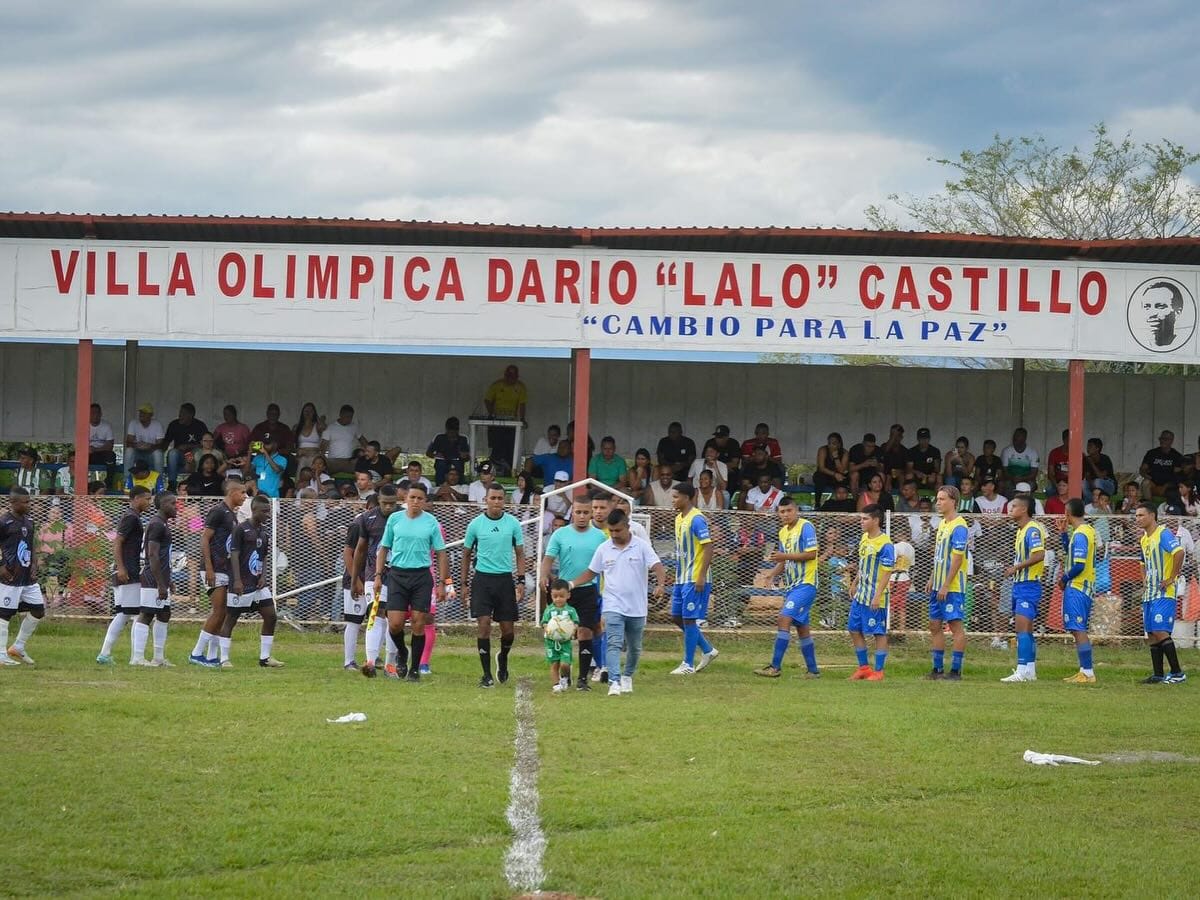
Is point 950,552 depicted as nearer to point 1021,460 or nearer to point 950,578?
point 950,578

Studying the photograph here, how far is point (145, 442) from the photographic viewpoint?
22.8m

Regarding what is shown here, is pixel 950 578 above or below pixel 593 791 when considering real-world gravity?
above

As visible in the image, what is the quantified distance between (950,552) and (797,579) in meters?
1.62

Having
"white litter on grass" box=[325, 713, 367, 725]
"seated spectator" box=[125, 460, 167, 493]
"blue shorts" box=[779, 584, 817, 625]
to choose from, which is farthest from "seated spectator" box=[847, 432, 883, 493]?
"white litter on grass" box=[325, 713, 367, 725]

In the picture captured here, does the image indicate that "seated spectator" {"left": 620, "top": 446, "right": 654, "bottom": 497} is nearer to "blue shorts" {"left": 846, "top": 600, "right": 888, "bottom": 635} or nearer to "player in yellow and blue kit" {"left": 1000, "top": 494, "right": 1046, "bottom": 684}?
"blue shorts" {"left": 846, "top": 600, "right": 888, "bottom": 635}

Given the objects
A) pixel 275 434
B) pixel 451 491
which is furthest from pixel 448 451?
pixel 275 434

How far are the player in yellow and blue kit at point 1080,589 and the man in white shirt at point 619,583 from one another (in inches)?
193

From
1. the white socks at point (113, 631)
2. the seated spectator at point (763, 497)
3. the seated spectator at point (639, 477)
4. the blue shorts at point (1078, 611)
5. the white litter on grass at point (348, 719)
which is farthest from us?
the seated spectator at point (639, 477)

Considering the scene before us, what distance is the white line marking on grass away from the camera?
723cm

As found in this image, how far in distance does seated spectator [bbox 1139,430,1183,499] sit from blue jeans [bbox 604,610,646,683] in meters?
11.4

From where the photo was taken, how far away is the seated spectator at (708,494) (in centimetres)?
2114

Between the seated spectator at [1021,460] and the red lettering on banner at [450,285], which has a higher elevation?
the red lettering on banner at [450,285]

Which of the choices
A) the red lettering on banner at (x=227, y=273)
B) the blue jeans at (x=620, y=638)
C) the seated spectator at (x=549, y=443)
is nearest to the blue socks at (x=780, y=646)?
the blue jeans at (x=620, y=638)

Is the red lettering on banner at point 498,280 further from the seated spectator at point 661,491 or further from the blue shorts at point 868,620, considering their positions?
the blue shorts at point 868,620
